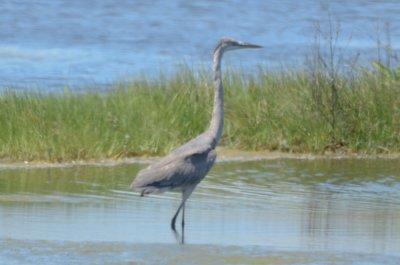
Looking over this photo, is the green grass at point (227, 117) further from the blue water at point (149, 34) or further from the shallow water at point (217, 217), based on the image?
the blue water at point (149, 34)

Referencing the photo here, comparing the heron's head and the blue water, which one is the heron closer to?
the heron's head

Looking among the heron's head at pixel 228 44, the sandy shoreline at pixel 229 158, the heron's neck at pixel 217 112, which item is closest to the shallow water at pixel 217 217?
the sandy shoreline at pixel 229 158

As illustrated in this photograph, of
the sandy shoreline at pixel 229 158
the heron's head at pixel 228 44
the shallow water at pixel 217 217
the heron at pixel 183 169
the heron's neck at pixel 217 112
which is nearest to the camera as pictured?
the shallow water at pixel 217 217

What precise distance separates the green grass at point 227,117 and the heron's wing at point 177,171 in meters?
2.82

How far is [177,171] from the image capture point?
1048 centimetres

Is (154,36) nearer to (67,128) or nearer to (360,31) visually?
(360,31)

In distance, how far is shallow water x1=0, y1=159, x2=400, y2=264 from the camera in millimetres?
9242

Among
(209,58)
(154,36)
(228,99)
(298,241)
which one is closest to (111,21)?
(154,36)

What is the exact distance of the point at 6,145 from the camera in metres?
13.2

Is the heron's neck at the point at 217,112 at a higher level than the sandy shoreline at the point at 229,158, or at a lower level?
higher

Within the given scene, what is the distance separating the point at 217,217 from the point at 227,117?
4258 mm

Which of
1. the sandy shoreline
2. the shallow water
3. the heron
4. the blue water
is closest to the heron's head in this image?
the heron

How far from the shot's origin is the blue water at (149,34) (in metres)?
23.0

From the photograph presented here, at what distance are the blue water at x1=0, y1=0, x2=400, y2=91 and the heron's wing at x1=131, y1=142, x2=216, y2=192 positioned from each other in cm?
806
